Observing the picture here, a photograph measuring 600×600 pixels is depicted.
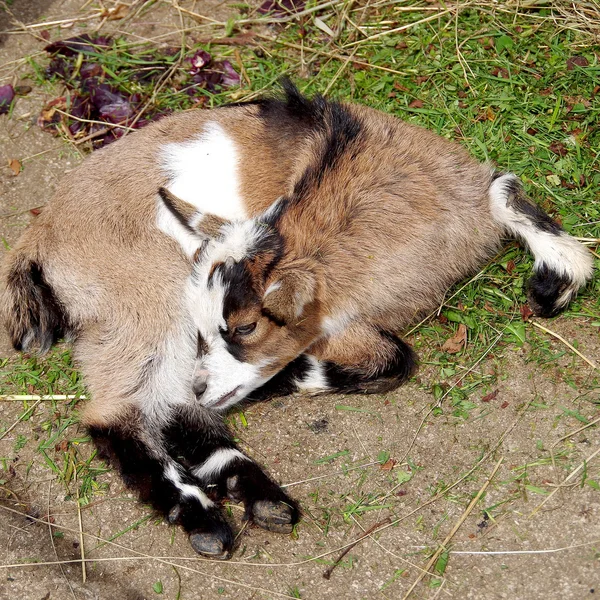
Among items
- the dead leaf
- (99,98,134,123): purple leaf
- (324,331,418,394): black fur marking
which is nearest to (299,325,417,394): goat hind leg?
(324,331,418,394): black fur marking

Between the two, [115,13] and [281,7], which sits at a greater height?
[281,7]

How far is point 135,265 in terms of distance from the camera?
3.77 meters

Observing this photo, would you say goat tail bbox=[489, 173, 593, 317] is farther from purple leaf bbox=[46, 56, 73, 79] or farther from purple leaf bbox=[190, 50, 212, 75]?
purple leaf bbox=[46, 56, 73, 79]

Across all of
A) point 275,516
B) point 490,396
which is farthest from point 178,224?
point 490,396

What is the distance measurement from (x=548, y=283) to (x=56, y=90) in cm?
338

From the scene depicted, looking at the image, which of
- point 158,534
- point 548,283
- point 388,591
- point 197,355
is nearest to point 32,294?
point 197,355

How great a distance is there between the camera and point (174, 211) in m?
3.68

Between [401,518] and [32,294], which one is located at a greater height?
[32,294]

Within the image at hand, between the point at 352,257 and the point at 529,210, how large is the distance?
898 millimetres

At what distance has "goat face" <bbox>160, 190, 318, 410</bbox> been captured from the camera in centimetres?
337

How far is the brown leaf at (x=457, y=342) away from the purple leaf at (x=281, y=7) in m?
2.59

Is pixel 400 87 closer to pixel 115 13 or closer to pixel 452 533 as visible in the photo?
pixel 115 13

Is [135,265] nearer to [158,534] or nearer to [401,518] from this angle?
[158,534]

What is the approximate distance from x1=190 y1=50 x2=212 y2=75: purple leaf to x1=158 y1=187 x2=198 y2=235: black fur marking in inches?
67.4
